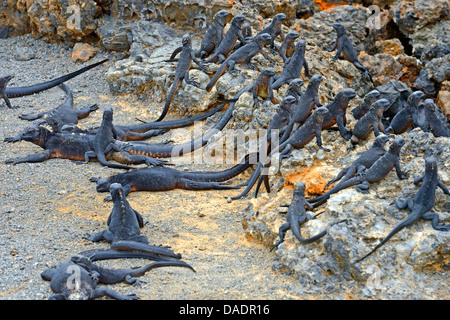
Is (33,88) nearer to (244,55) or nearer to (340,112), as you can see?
(244,55)

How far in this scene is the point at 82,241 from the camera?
259 inches

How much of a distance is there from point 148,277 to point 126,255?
0.54 meters

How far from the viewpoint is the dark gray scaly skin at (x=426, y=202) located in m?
5.45

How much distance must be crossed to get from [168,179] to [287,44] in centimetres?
351

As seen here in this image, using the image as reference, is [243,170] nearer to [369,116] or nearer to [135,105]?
[369,116]

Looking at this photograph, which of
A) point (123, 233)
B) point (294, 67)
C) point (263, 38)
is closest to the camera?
point (123, 233)

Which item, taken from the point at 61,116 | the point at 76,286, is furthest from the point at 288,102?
the point at 61,116

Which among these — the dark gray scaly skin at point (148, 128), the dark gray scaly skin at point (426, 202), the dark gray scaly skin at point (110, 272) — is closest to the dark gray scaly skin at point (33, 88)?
the dark gray scaly skin at point (148, 128)

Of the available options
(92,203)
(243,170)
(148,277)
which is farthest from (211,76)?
(148,277)

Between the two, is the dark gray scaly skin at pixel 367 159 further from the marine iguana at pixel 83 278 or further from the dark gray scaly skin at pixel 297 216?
the marine iguana at pixel 83 278

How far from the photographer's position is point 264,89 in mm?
8734

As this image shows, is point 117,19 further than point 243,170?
Yes

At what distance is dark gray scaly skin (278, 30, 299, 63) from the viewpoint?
31.8ft

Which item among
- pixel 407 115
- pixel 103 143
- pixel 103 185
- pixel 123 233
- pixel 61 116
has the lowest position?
pixel 123 233
